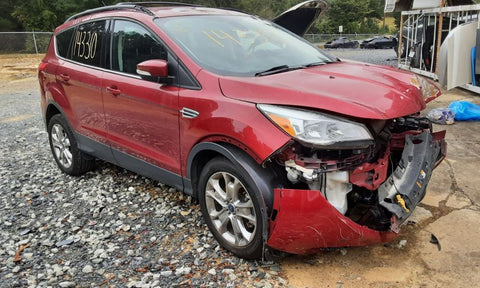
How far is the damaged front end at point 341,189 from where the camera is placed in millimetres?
2410

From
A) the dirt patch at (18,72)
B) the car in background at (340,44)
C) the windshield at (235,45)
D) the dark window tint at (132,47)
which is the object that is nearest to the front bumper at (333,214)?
the windshield at (235,45)

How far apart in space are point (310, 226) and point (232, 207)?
0.64 metres

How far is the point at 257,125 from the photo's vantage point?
2541mm

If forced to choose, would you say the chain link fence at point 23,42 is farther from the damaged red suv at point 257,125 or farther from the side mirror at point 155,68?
the side mirror at point 155,68

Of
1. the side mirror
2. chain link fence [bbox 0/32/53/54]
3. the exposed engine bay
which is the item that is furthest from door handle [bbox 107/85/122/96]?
chain link fence [bbox 0/32/53/54]

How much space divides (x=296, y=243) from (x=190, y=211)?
4.67 ft

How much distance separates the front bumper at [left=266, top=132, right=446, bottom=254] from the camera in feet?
7.90

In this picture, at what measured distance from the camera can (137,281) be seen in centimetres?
280

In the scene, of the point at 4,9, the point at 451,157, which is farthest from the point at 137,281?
the point at 4,9

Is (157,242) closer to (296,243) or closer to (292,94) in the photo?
(296,243)

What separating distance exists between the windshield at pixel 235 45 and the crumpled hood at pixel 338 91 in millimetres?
275

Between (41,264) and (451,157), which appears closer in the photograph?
(41,264)

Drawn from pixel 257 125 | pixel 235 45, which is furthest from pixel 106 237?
pixel 235 45

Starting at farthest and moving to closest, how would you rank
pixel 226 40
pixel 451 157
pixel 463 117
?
pixel 463 117, pixel 451 157, pixel 226 40
